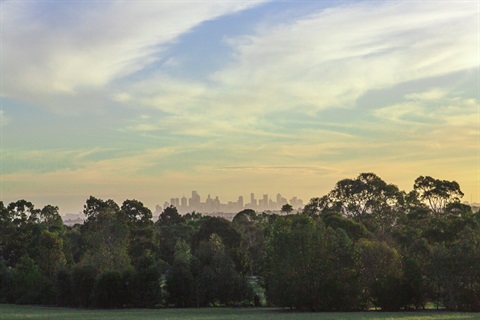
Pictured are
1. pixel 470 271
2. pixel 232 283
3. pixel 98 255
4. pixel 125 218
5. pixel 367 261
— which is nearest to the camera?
pixel 470 271

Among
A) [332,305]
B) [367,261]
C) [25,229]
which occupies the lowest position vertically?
[332,305]

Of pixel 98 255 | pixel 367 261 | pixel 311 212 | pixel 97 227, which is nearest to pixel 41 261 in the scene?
pixel 98 255

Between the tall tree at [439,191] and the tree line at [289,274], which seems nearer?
the tree line at [289,274]

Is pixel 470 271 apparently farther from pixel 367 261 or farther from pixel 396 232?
pixel 396 232

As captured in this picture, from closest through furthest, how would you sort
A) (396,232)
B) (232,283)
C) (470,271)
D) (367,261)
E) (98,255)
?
(470,271) → (367,261) → (232,283) → (98,255) → (396,232)

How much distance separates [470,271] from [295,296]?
15179 mm

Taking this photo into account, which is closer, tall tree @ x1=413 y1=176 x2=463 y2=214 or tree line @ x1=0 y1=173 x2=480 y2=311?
tree line @ x1=0 y1=173 x2=480 y2=311

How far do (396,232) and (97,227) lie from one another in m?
46.1

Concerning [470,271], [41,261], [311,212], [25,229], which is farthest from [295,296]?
[311,212]

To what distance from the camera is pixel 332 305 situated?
53.1 m

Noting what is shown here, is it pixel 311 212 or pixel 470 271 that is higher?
pixel 311 212

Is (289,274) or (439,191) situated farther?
(439,191)

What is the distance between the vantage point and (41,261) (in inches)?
3044

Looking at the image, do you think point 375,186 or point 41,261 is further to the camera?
point 375,186
